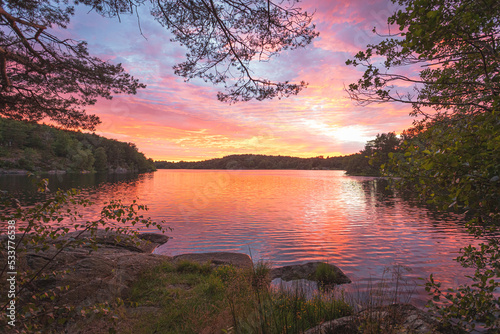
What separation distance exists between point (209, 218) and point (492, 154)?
2229 centimetres

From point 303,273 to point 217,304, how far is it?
465cm

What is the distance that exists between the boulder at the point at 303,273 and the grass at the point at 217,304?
1520 mm

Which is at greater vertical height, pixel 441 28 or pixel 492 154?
pixel 441 28

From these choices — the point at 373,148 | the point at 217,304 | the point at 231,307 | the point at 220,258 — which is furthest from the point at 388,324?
the point at 373,148

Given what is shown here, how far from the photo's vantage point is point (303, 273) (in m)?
10.0

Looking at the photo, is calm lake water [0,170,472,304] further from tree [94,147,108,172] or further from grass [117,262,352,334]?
tree [94,147,108,172]

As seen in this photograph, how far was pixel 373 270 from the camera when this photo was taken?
443 inches

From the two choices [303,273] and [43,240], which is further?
[303,273]

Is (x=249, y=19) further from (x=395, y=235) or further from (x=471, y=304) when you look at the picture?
(x=395, y=235)

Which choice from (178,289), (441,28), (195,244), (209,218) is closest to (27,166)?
(209,218)

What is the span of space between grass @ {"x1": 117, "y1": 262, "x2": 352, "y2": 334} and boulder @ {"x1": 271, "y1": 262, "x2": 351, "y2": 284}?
152 centimetres

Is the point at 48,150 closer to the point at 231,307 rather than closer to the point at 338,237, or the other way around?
the point at 338,237

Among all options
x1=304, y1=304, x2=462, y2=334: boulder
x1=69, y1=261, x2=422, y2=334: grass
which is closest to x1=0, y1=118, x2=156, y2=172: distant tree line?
x1=69, y1=261, x2=422, y2=334: grass

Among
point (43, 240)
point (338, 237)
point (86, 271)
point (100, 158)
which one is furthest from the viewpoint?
point (100, 158)
